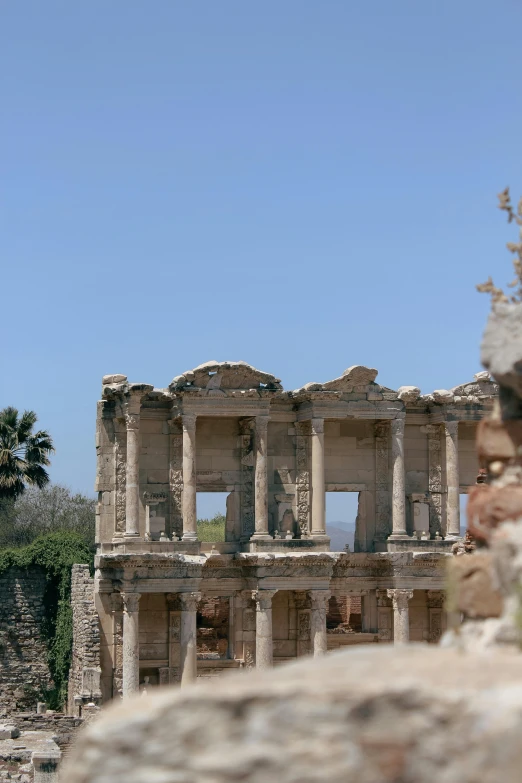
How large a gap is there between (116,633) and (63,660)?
608cm

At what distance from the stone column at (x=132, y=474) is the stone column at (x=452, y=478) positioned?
23.1 ft

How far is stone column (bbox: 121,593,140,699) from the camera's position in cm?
2750

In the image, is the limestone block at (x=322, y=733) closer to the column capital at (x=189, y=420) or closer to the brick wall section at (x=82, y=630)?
the column capital at (x=189, y=420)

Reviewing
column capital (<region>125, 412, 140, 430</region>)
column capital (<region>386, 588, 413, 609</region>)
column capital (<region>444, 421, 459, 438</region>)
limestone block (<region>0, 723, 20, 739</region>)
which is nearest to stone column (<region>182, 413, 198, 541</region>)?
column capital (<region>125, 412, 140, 430</region>)

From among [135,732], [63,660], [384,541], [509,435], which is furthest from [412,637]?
[135,732]

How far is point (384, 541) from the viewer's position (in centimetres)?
2994

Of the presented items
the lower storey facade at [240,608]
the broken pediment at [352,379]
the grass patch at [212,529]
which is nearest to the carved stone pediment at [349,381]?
the broken pediment at [352,379]

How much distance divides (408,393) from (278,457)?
3229 millimetres

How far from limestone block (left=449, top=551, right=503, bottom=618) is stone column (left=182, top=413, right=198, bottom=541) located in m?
21.5

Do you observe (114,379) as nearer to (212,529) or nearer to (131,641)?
(131,641)

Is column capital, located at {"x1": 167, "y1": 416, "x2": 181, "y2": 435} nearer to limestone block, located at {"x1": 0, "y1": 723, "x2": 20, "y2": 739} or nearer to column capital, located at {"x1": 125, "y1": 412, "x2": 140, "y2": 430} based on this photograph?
column capital, located at {"x1": 125, "y1": 412, "x2": 140, "y2": 430}

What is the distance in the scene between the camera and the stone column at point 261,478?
2889 centimetres

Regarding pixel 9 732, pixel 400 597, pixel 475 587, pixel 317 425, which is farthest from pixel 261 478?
pixel 475 587

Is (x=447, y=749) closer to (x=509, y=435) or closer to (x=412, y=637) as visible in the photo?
(x=509, y=435)
